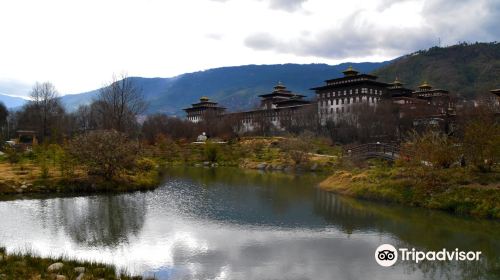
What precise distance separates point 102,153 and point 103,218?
504 inches

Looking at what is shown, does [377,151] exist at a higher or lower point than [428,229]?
higher

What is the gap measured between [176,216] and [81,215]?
5.82m

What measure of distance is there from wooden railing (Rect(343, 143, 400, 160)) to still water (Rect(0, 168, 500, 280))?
1477 cm

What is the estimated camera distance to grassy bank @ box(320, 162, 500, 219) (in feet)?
94.5

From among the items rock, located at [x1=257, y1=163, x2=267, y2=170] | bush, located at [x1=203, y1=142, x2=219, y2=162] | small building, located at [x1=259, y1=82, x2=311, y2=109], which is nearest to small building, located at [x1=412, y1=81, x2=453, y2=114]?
small building, located at [x1=259, y1=82, x2=311, y2=109]

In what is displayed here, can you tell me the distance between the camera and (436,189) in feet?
105

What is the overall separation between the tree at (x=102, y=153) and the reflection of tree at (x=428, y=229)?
703 inches

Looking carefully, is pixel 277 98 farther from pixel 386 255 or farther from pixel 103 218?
pixel 386 255

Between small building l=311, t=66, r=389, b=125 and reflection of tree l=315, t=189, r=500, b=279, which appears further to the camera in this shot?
small building l=311, t=66, r=389, b=125

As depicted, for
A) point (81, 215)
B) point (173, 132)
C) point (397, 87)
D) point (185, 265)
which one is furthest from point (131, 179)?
point (397, 87)

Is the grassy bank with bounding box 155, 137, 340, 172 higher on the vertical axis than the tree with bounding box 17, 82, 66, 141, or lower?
lower

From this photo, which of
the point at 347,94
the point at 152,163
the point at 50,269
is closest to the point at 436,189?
the point at 50,269

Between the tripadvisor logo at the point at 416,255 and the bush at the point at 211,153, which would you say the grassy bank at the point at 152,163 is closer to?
the bush at the point at 211,153

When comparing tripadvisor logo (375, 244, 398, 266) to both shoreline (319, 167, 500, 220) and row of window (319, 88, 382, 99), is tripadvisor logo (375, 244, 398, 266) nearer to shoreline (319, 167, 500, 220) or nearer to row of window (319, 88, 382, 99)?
shoreline (319, 167, 500, 220)
